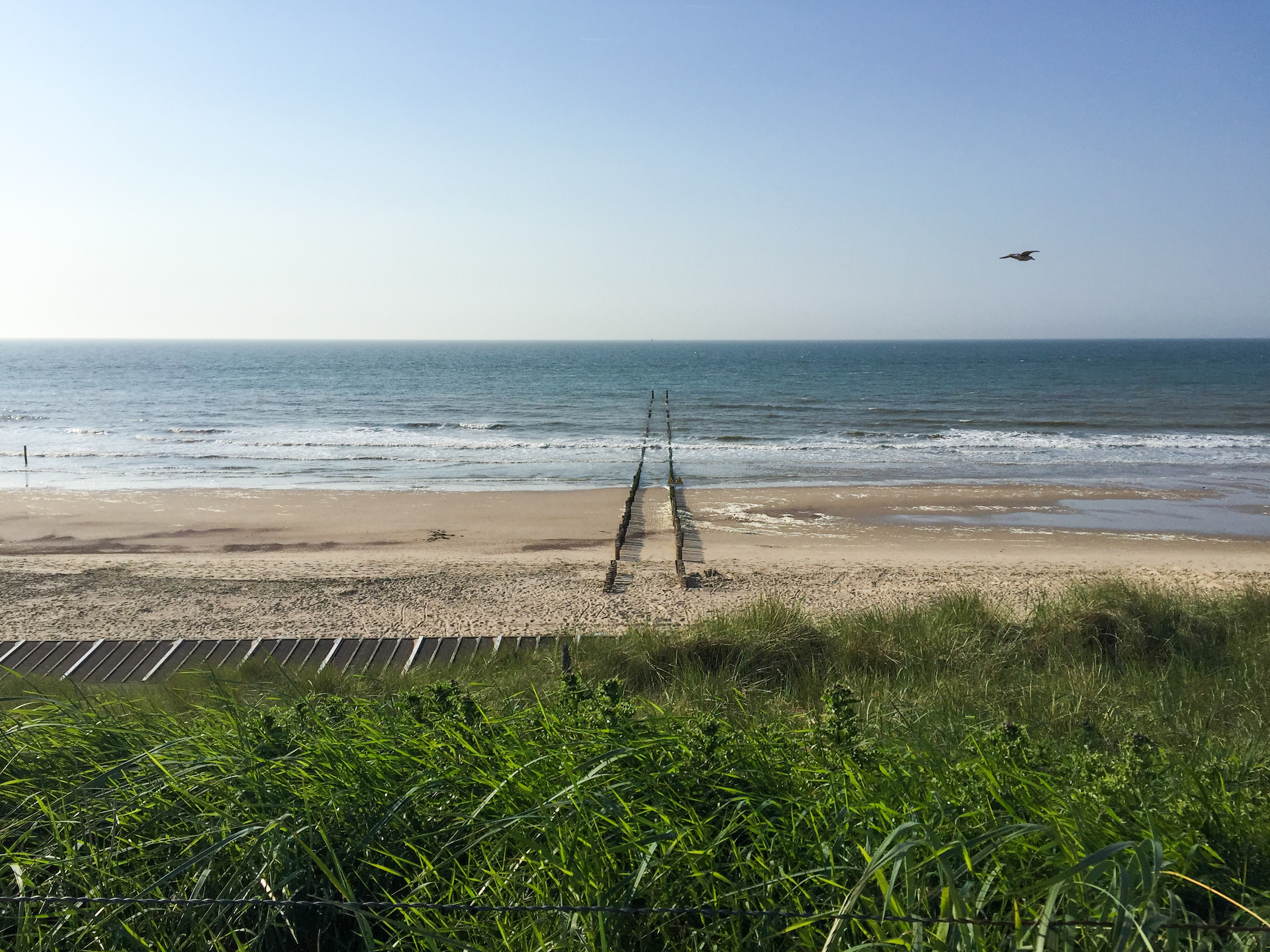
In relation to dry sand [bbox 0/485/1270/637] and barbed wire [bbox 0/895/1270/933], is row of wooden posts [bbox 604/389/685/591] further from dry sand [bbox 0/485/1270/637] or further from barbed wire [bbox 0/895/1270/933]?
barbed wire [bbox 0/895/1270/933]

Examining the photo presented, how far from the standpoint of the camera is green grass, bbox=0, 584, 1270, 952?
7.57ft

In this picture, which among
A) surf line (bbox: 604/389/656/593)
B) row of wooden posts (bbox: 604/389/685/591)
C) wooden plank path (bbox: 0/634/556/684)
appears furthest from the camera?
row of wooden posts (bbox: 604/389/685/591)

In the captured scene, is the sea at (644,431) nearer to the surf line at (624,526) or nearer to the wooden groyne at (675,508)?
the wooden groyne at (675,508)

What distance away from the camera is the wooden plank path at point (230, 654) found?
7.84 metres

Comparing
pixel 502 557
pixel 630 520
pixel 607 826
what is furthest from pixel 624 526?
pixel 607 826

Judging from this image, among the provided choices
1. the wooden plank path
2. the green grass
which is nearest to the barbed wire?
the green grass

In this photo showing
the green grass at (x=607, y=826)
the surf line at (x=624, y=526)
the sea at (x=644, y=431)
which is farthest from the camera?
the sea at (x=644, y=431)

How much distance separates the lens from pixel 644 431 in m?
39.5

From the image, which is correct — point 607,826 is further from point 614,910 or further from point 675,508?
point 675,508

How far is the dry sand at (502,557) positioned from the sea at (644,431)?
8.13 ft

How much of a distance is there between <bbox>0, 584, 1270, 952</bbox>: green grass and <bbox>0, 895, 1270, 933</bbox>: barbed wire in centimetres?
3

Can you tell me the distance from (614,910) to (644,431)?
37.5 metres

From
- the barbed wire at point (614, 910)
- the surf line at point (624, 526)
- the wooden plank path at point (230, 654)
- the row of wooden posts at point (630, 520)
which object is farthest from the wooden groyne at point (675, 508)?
the barbed wire at point (614, 910)

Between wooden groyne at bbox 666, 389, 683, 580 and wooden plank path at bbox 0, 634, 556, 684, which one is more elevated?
wooden plank path at bbox 0, 634, 556, 684
